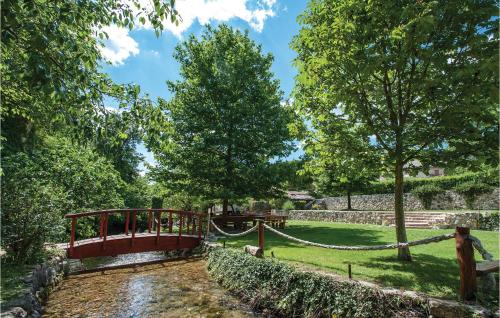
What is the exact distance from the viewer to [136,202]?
2573 cm

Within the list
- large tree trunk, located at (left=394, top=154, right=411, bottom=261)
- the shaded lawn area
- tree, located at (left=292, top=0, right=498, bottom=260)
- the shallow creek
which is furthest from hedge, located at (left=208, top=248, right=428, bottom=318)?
tree, located at (left=292, top=0, right=498, bottom=260)

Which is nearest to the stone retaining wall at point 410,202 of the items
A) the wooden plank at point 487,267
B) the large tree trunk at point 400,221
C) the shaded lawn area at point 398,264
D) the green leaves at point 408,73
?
the shaded lawn area at point 398,264

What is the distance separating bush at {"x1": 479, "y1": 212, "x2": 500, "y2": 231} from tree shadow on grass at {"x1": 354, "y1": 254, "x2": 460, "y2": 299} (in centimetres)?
948

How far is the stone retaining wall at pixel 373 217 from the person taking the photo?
17.2 meters

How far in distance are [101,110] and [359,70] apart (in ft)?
18.5

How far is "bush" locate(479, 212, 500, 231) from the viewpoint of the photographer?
53.3 feet

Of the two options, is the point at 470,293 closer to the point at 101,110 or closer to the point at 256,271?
the point at 256,271

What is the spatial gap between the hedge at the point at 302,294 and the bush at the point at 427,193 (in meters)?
22.8

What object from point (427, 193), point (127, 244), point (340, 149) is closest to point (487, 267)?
point (340, 149)

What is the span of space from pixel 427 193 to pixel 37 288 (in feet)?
90.0

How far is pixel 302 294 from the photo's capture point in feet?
22.3

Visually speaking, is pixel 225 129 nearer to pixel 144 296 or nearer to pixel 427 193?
pixel 144 296

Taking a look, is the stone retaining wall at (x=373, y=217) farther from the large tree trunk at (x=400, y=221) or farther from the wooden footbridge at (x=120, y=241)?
the wooden footbridge at (x=120, y=241)

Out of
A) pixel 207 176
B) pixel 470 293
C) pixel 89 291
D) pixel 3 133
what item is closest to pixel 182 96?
pixel 207 176
